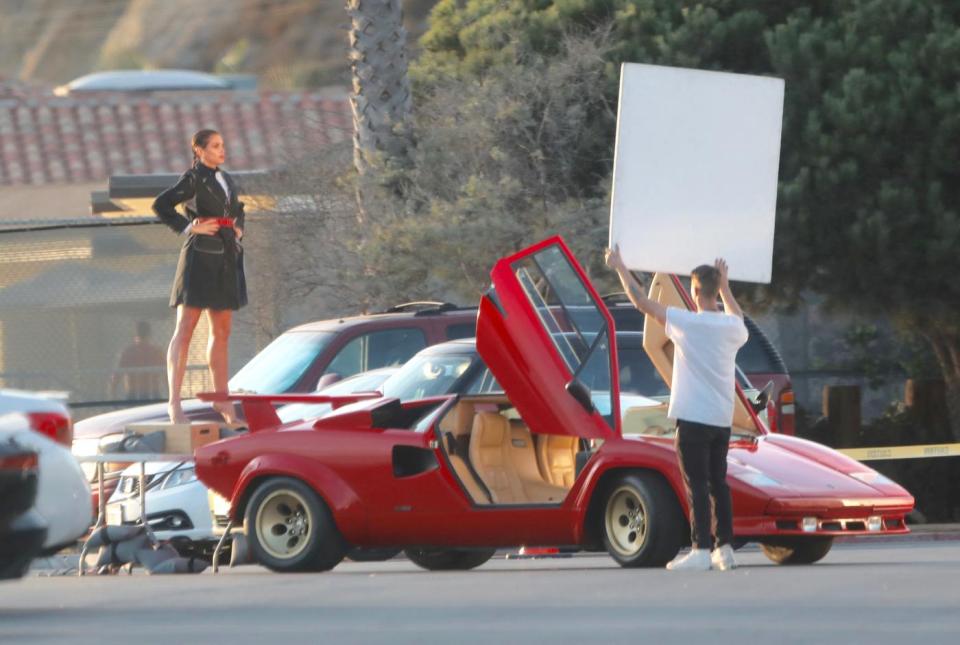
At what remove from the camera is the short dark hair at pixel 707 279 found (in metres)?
11.2

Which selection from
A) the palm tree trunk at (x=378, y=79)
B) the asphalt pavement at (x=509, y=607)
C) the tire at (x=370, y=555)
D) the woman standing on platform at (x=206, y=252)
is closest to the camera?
the asphalt pavement at (x=509, y=607)

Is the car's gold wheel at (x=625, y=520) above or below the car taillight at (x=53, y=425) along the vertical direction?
below

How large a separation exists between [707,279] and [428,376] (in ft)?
9.56

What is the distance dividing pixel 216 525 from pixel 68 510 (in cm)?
459

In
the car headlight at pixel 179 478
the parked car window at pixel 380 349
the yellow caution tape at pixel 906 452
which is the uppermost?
the parked car window at pixel 380 349

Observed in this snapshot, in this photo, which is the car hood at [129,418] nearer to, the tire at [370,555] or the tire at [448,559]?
the tire at [370,555]

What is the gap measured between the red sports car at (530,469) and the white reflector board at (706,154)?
0.75 m

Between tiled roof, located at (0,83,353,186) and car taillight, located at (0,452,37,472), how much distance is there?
21.6 meters

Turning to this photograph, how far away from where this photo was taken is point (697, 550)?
36.4ft

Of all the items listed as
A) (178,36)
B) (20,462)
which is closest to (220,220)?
(20,462)

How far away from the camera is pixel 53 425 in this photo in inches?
356

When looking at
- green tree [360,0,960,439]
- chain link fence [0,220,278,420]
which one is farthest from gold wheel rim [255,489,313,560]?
chain link fence [0,220,278,420]

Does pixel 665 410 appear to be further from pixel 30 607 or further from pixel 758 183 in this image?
pixel 30 607

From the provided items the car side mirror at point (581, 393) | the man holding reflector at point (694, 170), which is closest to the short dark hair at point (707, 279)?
the car side mirror at point (581, 393)
